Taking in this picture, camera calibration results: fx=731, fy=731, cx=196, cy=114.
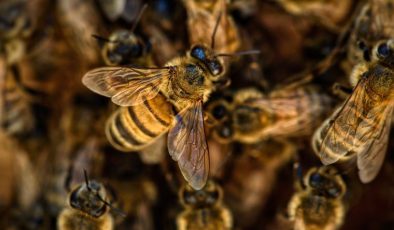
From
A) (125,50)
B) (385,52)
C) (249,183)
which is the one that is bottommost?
(249,183)

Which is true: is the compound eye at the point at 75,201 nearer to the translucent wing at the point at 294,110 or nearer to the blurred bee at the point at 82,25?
the blurred bee at the point at 82,25

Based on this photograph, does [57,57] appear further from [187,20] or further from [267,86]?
[267,86]

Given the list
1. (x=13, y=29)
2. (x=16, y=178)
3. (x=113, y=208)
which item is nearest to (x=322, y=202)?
(x=113, y=208)

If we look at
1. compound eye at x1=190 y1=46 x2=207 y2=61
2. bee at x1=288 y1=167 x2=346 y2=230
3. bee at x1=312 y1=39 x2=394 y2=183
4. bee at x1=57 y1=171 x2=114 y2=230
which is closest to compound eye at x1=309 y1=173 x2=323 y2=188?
bee at x1=288 y1=167 x2=346 y2=230

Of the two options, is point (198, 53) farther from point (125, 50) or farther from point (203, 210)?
point (203, 210)

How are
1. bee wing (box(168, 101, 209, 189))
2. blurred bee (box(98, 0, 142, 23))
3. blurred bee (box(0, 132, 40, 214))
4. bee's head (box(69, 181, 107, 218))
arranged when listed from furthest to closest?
blurred bee (box(0, 132, 40, 214)) → blurred bee (box(98, 0, 142, 23)) → bee's head (box(69, 181, 107, 218)) → bee wing (box(168, 101, 209, 189))

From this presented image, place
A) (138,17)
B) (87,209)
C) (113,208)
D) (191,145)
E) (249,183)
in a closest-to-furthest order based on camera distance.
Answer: (191,145)
(87,209)
(113,208)
(138,17)
(249,183)

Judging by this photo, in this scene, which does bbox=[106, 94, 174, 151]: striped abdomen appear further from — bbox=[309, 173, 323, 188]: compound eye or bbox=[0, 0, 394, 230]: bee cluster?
bbox=[309, 173, 323, 188]: compound eye
